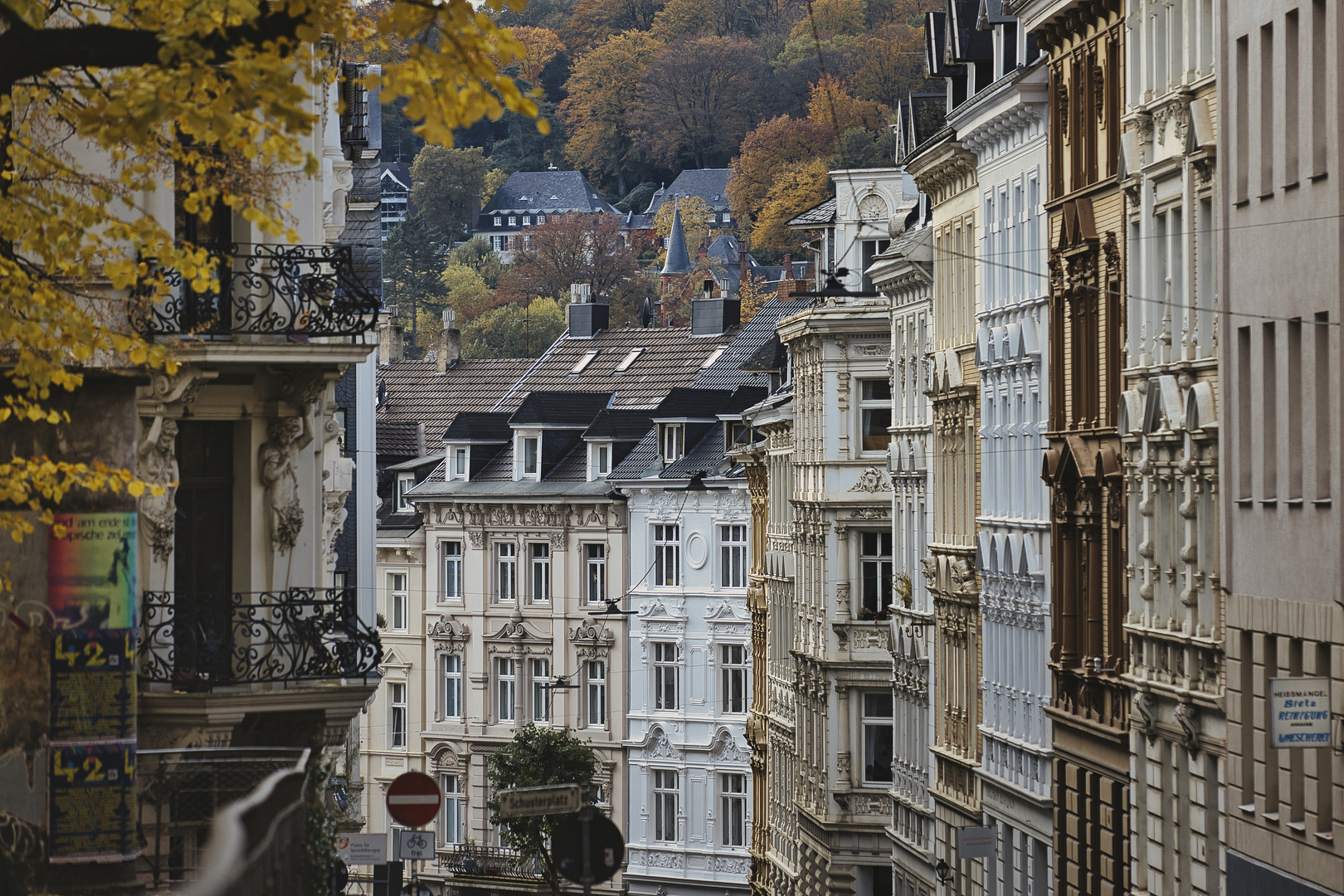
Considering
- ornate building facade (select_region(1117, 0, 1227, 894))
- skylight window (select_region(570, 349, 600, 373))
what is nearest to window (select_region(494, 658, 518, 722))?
skylight window (select_region(570, 349, 600, 373))

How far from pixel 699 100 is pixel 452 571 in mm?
121209

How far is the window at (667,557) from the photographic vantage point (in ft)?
216

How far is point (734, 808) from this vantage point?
6378 cm

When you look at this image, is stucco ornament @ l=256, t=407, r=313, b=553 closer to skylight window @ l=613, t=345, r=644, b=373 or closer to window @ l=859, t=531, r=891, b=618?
window @ l=859, t=531, r=891, b=618

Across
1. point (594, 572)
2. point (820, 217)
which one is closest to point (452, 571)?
point (594, 572)

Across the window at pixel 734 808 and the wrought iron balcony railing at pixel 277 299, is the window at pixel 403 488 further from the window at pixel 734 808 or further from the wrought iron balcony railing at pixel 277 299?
the wrought iron balcony railing at pixel 277 299

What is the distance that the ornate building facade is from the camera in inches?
1129

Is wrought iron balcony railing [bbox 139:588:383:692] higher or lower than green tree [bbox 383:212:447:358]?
lower

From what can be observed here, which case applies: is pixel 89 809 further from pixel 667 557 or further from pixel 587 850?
pixel 667 557

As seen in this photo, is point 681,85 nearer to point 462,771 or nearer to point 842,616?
point 462,771

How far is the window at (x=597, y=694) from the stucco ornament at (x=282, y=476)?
142 feet

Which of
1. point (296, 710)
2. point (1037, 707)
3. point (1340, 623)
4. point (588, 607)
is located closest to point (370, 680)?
point (296, 710)

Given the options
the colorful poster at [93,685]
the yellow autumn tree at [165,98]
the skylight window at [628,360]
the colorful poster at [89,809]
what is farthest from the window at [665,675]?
the yellow autumn tree at [165,98]

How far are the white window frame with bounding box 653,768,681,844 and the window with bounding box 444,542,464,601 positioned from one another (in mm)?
8569
